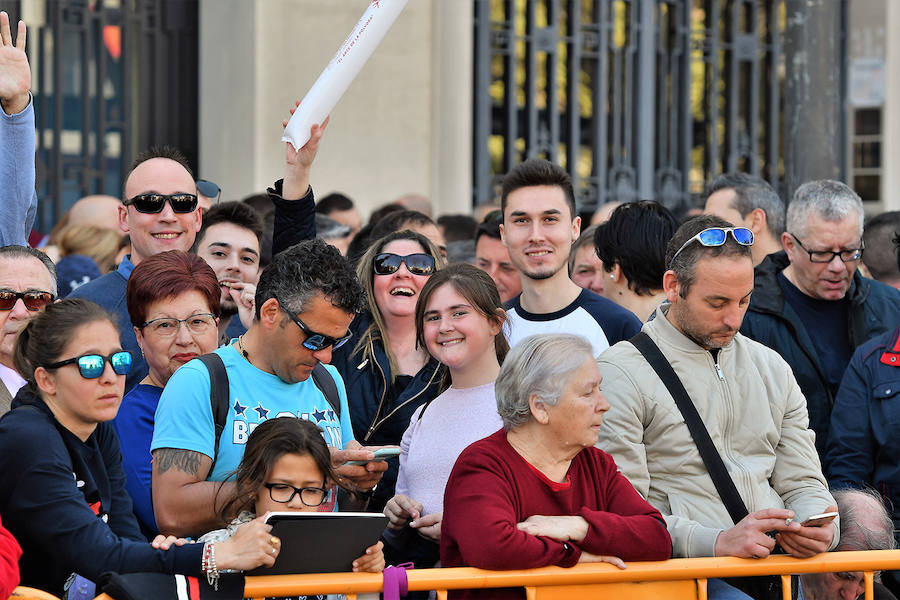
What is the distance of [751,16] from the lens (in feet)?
36.8

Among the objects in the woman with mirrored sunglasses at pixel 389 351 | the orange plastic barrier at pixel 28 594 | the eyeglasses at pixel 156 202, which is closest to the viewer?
→ the orange plastic barrier at pixel 28 594

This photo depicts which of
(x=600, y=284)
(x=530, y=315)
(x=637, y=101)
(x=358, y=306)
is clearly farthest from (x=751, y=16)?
(x=358, y=306)

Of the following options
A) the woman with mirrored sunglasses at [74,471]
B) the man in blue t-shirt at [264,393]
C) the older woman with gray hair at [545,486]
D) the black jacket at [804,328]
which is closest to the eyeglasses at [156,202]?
the man in blue t-shirt at [264,393]

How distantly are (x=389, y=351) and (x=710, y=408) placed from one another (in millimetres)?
1431

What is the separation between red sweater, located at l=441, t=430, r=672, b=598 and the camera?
3.57 m

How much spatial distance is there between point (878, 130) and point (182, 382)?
A: 9.56 m

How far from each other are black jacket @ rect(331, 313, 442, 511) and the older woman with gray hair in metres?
0.91

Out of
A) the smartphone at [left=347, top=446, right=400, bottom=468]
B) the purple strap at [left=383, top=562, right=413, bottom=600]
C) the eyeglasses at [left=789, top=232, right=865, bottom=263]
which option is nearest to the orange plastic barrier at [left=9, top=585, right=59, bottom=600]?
the purple strap at [left=383, top=562, right=413, bottom=600]

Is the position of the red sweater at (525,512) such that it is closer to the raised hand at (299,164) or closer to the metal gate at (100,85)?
the raised hand at (299,164)

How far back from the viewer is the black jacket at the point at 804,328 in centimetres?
543

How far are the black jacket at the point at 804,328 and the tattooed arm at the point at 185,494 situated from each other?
2.69 metres

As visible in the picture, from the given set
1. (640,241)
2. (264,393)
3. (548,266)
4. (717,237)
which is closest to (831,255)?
(640,241)

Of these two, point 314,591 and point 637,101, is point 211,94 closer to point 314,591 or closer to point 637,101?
point 637,101

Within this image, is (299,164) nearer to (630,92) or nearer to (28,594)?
(28,594)
